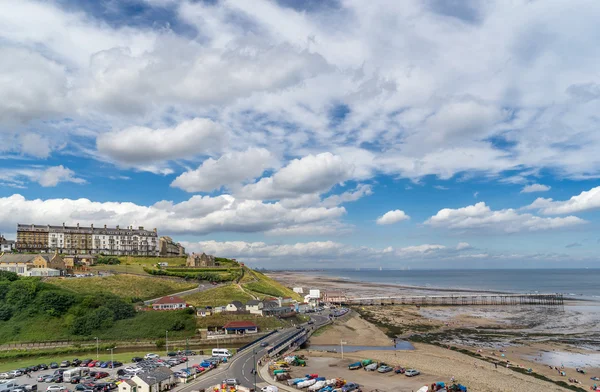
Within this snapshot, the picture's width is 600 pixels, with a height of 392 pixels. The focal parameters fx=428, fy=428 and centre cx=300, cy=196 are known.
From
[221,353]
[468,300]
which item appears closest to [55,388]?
[221,353]

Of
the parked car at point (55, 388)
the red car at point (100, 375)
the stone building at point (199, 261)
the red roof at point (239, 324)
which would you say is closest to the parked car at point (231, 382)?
the red car at point (100, 375)

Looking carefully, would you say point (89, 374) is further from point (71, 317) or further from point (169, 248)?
point (169, 248)

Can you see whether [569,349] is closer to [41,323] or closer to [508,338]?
[508,338]

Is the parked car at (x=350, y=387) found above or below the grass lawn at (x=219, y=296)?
below

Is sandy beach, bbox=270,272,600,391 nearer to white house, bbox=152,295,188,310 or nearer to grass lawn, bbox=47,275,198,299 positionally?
white house, bbox=152,295,188,310

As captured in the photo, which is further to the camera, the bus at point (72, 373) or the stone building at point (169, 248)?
the stone building at point (169, 248)

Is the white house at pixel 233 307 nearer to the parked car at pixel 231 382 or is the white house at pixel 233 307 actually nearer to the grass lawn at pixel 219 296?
the grass lawn at pixel 219 296
